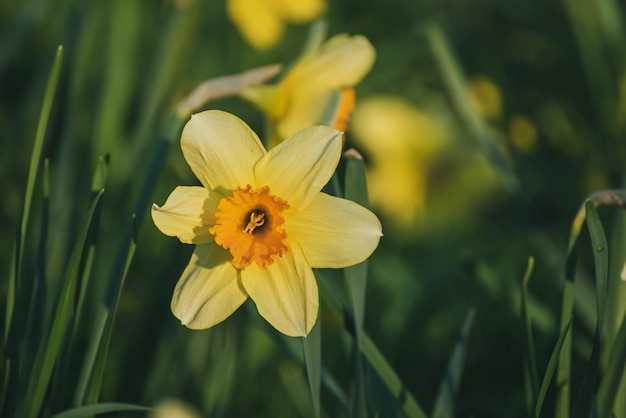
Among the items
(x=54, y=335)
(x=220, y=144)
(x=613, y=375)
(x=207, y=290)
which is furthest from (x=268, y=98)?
(x=613, y=375)

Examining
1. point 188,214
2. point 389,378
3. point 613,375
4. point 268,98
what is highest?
point 268,98

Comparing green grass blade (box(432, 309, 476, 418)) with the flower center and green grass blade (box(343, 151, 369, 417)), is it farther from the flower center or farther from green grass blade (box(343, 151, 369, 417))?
the flower center

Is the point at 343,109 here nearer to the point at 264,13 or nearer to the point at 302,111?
the point at 302,111

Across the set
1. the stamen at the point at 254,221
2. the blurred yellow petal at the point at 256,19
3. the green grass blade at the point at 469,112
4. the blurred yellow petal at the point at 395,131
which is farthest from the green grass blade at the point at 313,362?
the blurred yellow petal at the point at 395,131

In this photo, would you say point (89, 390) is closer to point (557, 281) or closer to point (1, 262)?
point (1, 262)

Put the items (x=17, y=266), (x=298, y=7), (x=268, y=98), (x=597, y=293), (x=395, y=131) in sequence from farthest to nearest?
(x=395, y=131), (x=298, y=7), (x=268, y=98), (x=17, y=266), (x=597, y=293)

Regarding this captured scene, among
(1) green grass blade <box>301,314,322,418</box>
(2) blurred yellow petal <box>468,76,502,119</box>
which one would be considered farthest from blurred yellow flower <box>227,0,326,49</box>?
(1) green grass blade <box>301,314,322,418</box>

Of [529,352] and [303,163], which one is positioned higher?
[303,163]
